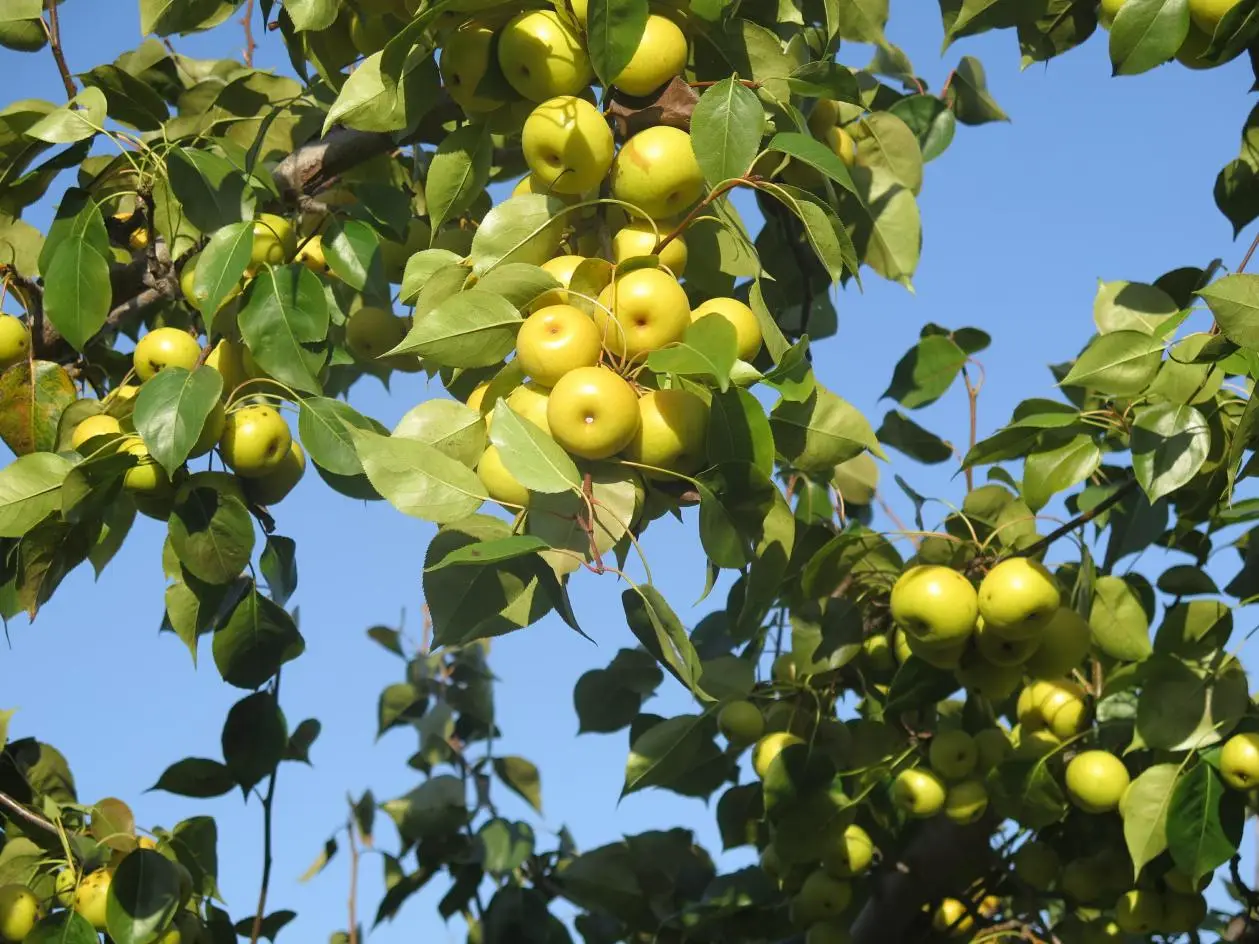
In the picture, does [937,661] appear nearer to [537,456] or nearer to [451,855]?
[537,456]

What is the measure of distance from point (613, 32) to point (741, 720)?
150 centimetres

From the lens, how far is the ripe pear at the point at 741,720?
2557 millimetres

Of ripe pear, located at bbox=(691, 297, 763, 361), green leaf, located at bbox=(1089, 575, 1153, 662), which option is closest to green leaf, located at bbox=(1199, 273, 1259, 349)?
ripe pear, located at bbox=(691, 297, 763, 361)

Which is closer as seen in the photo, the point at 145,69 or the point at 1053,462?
the point at 1053,462

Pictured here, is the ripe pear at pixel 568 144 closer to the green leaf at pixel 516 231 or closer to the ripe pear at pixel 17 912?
the green leaf at pixel 516 231

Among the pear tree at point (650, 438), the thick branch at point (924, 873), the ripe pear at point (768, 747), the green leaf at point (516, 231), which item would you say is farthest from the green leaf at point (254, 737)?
the thick branch at point (924, 873)

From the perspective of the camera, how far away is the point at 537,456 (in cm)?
123

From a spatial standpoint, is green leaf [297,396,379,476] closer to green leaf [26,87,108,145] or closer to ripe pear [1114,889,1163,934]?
green leaf [26,87,108,145]

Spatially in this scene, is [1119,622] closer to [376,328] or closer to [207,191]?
[376,328]

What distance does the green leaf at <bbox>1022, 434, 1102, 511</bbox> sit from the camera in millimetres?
2119

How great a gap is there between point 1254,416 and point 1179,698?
75cm

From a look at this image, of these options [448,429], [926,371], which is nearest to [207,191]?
[448,429]

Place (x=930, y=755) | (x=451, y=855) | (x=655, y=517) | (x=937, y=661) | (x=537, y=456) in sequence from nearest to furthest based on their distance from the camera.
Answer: (x=537, y=456) → (x=655, y=517) → (x=937, y=661) → (x=930, y=755) → (x=451, y=855)

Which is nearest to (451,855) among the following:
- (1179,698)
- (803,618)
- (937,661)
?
(803,618)
